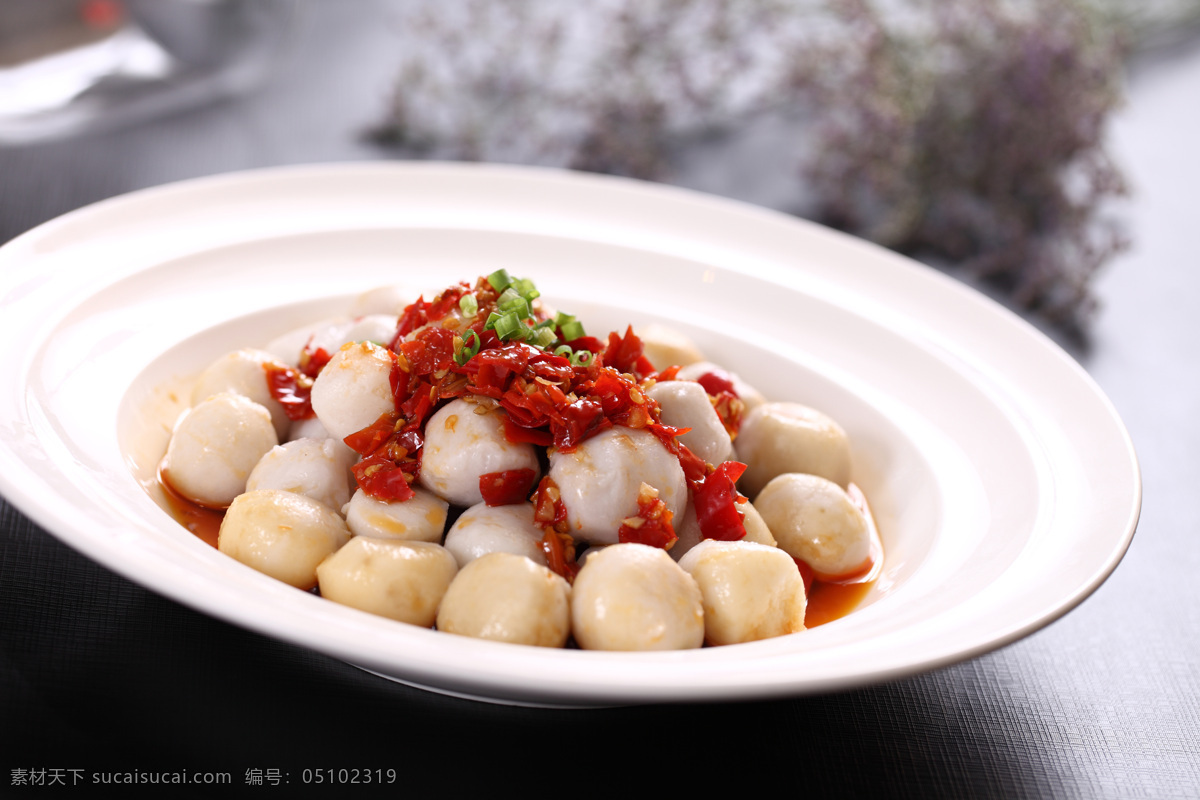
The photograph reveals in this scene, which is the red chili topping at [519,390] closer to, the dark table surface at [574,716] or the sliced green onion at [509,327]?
the sliced green onion at [509,327]

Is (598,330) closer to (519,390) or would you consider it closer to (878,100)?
(519,390)

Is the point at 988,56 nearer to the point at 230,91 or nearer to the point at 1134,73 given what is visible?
the point at 1134,73

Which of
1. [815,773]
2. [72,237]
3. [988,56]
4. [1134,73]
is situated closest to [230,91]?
[72,237]

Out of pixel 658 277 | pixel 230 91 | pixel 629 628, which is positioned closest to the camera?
pixel 629 628

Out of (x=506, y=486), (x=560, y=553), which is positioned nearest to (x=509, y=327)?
(x=506, y=486)

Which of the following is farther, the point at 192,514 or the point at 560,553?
the point at 192,514

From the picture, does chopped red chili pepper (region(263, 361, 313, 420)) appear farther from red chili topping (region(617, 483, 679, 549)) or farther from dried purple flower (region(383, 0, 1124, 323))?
Result: dried purple flower (region(383, 0, 1124, 323))
